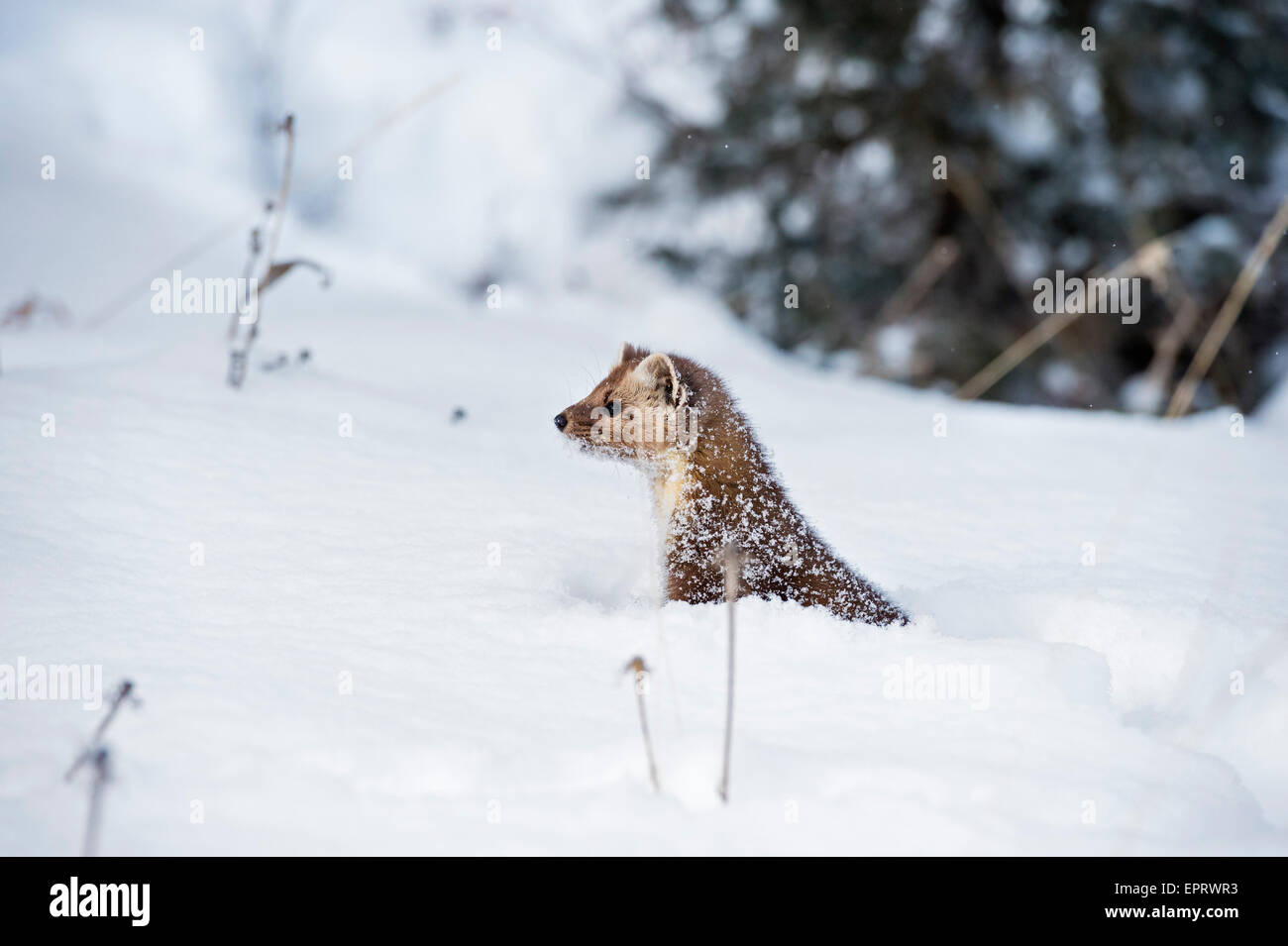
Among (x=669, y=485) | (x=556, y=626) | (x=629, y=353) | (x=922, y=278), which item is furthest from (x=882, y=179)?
(x=556, y=626)

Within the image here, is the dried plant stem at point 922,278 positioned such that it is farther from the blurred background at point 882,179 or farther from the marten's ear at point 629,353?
the marten's ear at point 629,353

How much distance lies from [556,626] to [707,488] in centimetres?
76

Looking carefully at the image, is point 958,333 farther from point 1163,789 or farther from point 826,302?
point 1163,789

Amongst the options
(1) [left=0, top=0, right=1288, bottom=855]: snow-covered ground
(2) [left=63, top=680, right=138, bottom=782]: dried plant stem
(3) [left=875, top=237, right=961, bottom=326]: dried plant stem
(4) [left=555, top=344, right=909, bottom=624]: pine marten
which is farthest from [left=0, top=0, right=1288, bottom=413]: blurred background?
(2) [left=63, top=680, right=138, bottom=782]: dried plant stem

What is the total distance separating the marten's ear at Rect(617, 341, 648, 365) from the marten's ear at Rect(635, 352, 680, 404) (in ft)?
0.83

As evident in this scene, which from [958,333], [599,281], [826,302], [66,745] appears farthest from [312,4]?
[66,745]

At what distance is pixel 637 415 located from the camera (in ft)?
9.21

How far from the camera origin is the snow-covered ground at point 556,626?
1.47 m

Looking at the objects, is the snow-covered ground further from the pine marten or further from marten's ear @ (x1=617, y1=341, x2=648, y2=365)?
marten's ear @ (x1=617, y1=341, x2=648, y2=365)

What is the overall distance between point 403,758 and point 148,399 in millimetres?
1787

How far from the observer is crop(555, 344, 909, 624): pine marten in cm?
241

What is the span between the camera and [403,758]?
155cm

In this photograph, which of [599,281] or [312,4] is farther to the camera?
[312,4]

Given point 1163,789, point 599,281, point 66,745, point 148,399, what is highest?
point 599,281
